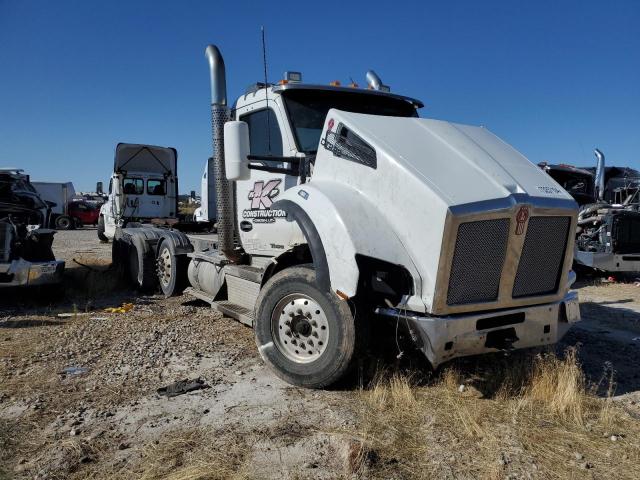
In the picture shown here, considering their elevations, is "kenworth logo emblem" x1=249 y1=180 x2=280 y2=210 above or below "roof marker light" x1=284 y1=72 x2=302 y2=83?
below

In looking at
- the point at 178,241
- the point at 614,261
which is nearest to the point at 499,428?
the point at 178,241

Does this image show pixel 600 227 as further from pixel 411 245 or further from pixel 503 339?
pixel 411 245

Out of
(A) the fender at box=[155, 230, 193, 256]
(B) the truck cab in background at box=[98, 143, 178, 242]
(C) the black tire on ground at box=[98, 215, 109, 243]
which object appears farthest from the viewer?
(C) the black tire on ground at box=[98, 215, 109, 243]

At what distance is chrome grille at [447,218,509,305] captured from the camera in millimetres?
3633

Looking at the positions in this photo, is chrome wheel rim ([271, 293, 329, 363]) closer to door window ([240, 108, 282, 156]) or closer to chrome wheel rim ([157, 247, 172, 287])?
door window ([240, 108, 282, 156])

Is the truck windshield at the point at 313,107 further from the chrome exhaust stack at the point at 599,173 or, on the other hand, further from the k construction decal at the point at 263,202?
the chrome exhaust stack at the point at 599,173

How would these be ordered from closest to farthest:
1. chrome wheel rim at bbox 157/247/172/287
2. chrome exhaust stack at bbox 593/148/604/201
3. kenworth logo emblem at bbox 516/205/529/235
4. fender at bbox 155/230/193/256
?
kenworth logo emblem at bbox 516/205/529/235
fender at bbox 155/230/193/256
chrome wheel rim at bbox 157/247/172/287
chrome exhaust stack at bbox 593/148/604/201

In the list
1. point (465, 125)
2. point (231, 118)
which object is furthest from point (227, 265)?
point (465, 125)

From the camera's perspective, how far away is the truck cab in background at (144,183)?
48.9 feet

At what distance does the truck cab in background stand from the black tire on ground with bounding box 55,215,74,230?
14780 mm

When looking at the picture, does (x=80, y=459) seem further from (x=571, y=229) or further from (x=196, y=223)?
(x=196, y=223)

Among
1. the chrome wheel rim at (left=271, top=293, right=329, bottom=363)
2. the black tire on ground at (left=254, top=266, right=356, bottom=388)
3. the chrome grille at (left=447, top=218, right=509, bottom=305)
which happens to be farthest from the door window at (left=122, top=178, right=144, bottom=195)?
the chrome grille at (left=447, top=218, right=509, bottom=305)

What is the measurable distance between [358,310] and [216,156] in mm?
2913

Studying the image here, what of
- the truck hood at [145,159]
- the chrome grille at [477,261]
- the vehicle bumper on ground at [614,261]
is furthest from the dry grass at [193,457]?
the truck hood at [145,159]
